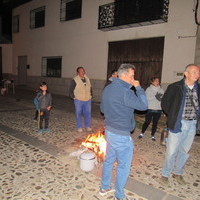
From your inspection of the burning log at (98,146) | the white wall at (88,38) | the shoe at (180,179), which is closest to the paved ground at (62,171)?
the shoe at (180,179)

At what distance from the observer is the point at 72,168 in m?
3.77

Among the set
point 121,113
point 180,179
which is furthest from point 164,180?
point 121,113

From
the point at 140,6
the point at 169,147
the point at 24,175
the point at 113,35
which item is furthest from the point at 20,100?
the point at 169,147

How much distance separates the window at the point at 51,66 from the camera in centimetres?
1516

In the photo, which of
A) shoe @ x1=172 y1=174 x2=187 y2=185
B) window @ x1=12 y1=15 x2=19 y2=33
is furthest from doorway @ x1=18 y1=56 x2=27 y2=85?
shoe @ x1=172 y1=174 x2=187 y2=185

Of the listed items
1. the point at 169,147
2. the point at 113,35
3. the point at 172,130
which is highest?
the point at 113,35

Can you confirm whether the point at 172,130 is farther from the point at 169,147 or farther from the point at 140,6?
the point at 140,6

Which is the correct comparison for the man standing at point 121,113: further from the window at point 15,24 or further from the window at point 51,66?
the window at point 15,24

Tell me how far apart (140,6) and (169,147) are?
29.4ft

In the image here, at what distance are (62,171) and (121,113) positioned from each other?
1.81 meters

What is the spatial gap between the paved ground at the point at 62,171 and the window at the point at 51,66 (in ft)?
32.0

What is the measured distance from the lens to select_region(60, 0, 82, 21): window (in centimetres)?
1348

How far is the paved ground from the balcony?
6402mm

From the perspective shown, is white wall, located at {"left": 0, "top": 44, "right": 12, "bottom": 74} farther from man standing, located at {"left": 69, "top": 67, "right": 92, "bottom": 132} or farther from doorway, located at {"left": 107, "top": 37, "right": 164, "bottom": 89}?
man standing, located at {"left": 69, "top": 67, "right": 92, "bottom": 132}
